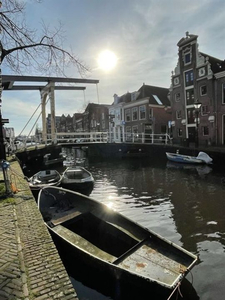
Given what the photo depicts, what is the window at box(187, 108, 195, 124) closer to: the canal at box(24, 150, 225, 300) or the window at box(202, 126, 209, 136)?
the window at box(202, 126, 209, 136)

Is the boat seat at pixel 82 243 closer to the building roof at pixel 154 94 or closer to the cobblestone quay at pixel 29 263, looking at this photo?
the cobblestone quay at pixel 29 263

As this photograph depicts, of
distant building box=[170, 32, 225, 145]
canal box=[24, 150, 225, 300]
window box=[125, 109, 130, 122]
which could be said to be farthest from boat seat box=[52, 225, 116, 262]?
window box=[125, 109, 130, 122]

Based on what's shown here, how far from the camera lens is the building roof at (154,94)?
3553 cm

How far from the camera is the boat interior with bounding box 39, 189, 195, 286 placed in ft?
12.5

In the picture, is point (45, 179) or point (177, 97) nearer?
point (45, 179)

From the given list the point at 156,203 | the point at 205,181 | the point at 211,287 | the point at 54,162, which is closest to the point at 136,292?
the point at 211,287

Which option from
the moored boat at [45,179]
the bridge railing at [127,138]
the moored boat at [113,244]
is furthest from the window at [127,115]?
the moored boat at [113,244]

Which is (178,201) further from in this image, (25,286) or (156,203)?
(25,286)

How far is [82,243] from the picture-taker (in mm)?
4621

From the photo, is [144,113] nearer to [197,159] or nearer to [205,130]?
[205,130]

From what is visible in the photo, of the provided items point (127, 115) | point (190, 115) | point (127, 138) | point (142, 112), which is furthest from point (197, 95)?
point (127, 115)

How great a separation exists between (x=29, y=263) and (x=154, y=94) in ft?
121

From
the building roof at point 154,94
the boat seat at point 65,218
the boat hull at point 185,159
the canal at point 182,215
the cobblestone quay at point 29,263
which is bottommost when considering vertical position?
the canal at point 182,215

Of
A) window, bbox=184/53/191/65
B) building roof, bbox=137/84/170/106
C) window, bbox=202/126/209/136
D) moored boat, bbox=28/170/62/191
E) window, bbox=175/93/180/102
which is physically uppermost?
window, bbox=184/53/191/65
